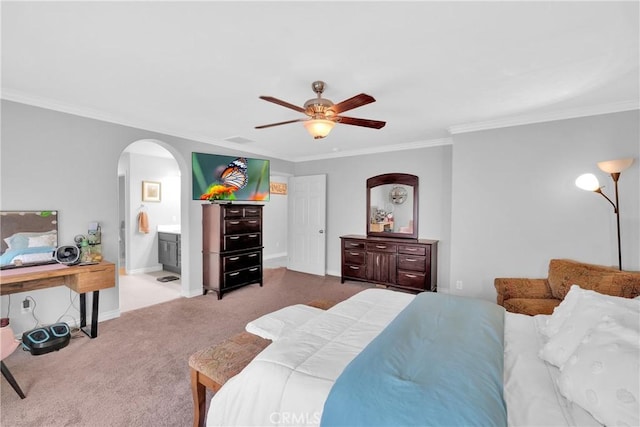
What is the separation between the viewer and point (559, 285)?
277cm

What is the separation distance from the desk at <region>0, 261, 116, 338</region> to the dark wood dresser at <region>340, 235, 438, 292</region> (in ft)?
11.3

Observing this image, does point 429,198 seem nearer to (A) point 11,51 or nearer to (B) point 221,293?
(B) point 221,293

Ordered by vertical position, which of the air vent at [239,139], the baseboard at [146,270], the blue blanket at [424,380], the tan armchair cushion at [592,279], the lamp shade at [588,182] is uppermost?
the air vent at [239,139]

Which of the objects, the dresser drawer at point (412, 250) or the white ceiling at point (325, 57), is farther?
the dresser drawer at point (412, 250)

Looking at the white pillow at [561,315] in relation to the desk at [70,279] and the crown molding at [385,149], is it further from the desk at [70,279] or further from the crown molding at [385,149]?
the desk at [70,279]

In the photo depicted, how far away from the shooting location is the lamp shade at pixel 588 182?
9.50 ft

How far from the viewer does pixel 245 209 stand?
462 cm

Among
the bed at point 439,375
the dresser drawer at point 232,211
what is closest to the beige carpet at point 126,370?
the bed at point 439,375

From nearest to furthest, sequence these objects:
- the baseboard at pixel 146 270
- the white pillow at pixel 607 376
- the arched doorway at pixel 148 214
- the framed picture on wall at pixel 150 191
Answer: the white pillow at pixel 607 376 → the arched doorway at pixel 148 214 → the baseboard at pixel 146 270 → the framed picture on wall at pixel 150 191

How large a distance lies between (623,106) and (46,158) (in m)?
5.98

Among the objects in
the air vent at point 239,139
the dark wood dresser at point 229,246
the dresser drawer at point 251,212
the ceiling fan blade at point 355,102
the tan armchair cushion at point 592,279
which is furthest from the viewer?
the dresser drawer at point 251,212

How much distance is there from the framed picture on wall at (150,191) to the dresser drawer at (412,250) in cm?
494

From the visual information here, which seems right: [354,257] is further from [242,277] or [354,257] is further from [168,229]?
[168,229]

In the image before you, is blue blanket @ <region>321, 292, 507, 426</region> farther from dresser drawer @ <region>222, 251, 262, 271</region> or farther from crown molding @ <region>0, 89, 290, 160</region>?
crown molding @ <region>0, 89, 290, 160</region>
